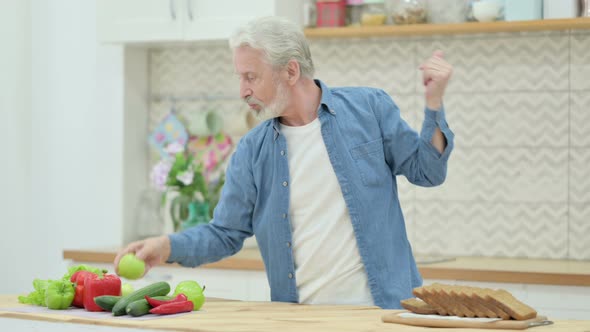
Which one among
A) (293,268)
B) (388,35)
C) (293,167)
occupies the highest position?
(388,35)

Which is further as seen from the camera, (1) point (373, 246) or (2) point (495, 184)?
(2) point (495, 184)

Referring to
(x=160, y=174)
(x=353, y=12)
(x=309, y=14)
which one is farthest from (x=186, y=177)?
(x=353, y=12)

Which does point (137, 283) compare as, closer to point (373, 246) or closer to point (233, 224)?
point (233, 224)

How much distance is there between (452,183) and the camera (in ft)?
13.3

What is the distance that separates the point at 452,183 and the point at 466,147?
16cm

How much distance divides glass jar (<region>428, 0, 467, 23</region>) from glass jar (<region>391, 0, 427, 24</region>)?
64 mm

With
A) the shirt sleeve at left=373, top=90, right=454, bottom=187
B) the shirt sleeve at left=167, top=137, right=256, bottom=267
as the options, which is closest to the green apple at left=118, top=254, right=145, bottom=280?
the shirt sleeve at left=167, top=137, right=256, bottom=267

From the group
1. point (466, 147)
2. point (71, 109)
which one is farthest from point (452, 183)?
point (71, 109)

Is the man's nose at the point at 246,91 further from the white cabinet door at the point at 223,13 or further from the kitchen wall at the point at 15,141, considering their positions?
the kitchen wall at the point at 15,141

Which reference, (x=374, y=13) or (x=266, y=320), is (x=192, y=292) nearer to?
(x=266, y=320)

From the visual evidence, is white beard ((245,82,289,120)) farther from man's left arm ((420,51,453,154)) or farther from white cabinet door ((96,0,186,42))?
white cabinet door ((96,0,186,42))

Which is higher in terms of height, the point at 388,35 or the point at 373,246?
the point at 388,35

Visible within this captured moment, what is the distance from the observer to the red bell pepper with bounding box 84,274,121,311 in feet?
7.75

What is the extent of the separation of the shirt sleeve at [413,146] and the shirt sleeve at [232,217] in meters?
0.40
